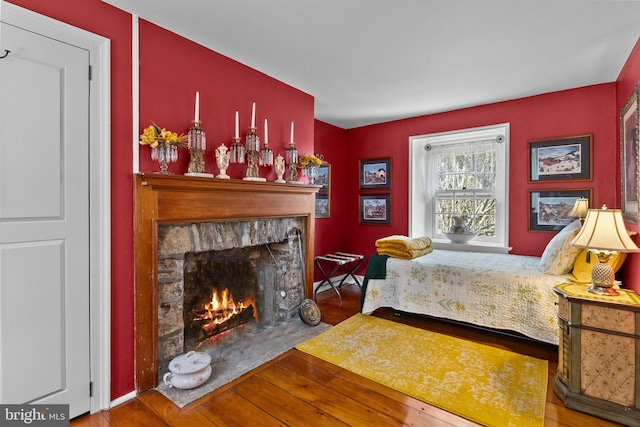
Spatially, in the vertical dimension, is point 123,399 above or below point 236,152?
below

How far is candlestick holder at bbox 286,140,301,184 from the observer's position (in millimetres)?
3143

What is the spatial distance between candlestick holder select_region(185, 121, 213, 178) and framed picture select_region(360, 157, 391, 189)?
3.01m

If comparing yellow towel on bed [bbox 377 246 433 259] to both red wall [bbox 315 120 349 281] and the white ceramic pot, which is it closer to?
red wall [bbox 315 120 349 281]

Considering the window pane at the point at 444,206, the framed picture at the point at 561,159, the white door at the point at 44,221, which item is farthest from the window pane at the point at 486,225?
the white door at the point at 44,221

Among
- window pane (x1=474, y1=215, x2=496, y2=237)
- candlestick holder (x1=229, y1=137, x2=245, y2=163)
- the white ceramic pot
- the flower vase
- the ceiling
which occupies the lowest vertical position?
the white ceramic pot

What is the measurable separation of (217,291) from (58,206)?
148 cm

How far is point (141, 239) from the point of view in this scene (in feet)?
6.72

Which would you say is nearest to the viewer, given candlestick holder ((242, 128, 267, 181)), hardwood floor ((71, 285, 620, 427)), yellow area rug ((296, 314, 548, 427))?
hardwood floor ((71, 285, 620, 427))

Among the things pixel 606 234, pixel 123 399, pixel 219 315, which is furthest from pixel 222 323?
pixel 606 234

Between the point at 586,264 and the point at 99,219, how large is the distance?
346 cm

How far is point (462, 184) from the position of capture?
165 inches

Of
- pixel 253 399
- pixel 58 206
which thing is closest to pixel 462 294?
pixel 253 399

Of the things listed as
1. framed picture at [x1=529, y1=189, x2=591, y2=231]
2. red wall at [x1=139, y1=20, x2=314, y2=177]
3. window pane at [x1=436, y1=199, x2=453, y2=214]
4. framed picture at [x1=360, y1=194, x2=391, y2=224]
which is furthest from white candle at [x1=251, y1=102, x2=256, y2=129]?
framed picture at [x1=529, y1=189, x2=591, y2=231]

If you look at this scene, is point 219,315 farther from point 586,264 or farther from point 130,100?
point 586,264
